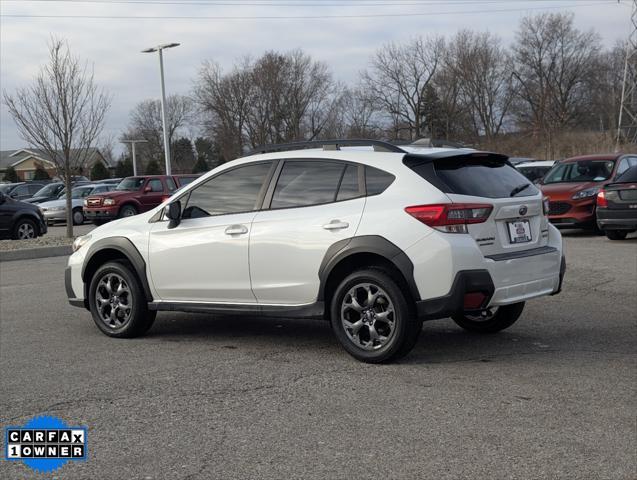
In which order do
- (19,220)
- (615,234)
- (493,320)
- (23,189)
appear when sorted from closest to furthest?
(493,320), (615,234), (19,220), (23,189)

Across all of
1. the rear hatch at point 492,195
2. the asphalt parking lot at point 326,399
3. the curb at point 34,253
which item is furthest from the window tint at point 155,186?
the rear hatch at point 492,195

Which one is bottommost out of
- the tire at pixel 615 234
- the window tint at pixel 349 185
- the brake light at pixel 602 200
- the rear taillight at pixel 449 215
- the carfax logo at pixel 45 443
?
the tire at pixel 615 234

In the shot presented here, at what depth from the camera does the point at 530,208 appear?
662cm

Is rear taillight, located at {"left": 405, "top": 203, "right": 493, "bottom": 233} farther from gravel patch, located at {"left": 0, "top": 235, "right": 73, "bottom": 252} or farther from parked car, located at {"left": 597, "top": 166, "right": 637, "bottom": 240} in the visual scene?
gravel patch, located at {"left": 0, "top": 235, "right": 73, "bottom": 252}

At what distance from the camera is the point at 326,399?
18.0 ft

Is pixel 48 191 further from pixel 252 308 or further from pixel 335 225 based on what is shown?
pixel 335 225

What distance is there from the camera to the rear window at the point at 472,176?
6273 millimetres

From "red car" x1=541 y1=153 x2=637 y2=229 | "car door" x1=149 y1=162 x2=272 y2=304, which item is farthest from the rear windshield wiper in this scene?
"red car" x1=541 y1=153 x2=637 y2=229

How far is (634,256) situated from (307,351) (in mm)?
8168

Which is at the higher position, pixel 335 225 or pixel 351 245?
pixel 335 225

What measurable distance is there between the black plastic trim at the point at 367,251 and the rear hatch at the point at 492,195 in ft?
1.78

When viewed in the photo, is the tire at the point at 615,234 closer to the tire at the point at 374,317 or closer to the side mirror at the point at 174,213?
Result: the tire at the point at 374,317

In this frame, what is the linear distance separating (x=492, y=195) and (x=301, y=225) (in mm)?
1528

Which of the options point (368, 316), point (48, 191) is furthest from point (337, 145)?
point (48, 191)
